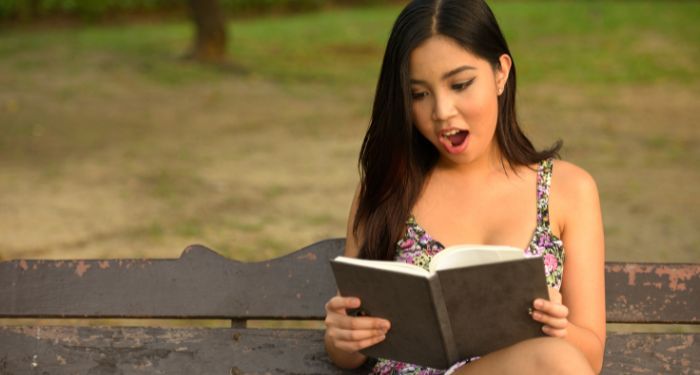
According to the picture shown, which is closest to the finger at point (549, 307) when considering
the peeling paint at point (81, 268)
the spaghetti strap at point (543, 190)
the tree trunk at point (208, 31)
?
the spaghetti strap at point (543, 190)

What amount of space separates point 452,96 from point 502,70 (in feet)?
0.71

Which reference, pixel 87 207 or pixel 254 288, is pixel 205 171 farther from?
pixel 254 288

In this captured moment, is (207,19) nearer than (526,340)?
No

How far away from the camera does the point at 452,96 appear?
3.05 metres

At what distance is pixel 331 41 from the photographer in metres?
17.8

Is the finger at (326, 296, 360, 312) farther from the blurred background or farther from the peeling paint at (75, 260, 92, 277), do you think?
the blurred background

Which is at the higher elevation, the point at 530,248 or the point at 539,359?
the point at 530,248

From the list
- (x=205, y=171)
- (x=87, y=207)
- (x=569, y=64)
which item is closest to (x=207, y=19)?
(x=569, y=64)

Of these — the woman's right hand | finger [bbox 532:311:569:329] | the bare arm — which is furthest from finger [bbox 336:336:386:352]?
the bare arm

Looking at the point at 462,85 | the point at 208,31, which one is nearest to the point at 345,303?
the point at 462,85

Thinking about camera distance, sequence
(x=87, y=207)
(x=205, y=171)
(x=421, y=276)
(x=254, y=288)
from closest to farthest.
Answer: (x=421, y=276) → (x=254, y=288) → (x=87, y=207) → (x=205, y=171)

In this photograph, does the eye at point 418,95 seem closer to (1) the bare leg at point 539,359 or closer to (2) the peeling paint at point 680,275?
(1) the bare leg at point 539,359

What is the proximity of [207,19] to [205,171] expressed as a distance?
590 cm

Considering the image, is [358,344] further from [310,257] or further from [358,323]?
[310,257]
